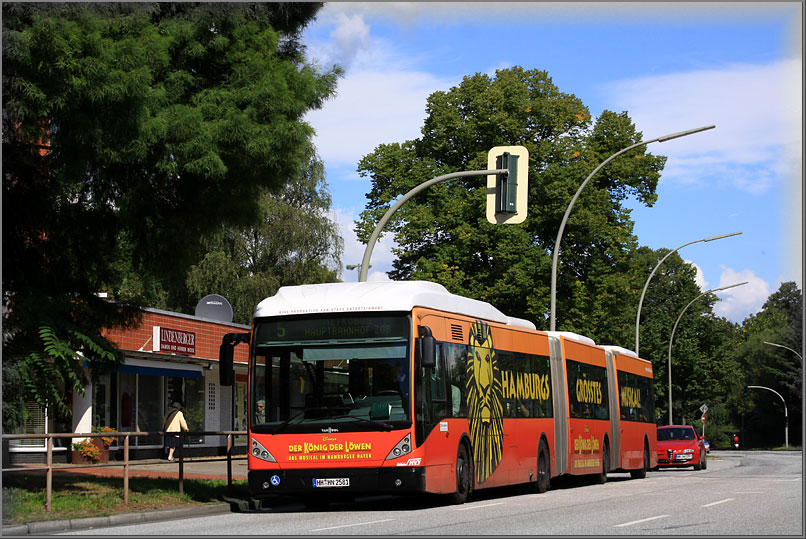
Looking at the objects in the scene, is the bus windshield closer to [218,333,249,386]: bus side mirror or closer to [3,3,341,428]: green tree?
[218,333,249,386]: bus side mirror

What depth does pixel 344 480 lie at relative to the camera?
1648 centimetres

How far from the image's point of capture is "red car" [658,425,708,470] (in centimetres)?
4116

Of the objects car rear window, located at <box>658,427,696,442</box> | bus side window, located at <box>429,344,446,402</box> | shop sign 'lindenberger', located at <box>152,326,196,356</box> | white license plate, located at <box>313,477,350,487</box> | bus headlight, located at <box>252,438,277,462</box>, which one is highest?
shop sign 'lindenberger', located at <box>152,326,196,356</box>

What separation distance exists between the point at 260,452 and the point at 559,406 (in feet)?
29.9

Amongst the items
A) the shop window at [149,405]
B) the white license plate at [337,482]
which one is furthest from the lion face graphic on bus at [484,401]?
the shop window at [149,405]

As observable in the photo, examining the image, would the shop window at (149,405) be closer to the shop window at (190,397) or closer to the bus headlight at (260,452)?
the shop window at (190,397)

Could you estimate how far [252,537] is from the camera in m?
12.2

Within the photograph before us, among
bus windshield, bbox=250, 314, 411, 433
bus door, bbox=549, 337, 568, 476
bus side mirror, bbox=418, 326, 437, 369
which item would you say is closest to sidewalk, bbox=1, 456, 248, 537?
bus windshield, bbox=250, 314, 411, 433

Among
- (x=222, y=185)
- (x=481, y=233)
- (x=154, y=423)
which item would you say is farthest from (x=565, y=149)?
(x=222, y=185)

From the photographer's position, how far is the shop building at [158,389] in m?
32.2

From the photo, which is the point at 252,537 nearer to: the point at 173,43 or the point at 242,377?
the point at 173,43

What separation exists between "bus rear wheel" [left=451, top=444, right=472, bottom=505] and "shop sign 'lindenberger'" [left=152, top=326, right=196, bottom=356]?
54.5ft

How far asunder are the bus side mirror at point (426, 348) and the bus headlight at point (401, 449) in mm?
1041

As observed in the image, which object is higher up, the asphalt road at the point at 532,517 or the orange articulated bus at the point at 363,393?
the orange articulated bus at the point at 363,393
